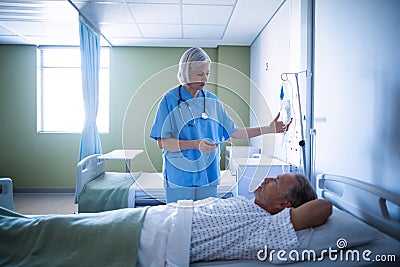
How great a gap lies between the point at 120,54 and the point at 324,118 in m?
3.44

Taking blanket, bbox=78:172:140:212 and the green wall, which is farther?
the green wall

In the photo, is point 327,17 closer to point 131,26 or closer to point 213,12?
point 213,12

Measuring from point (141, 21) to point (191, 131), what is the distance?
241cm

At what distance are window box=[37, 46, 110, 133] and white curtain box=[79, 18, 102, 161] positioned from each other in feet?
4.03

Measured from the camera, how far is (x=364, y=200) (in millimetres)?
1454

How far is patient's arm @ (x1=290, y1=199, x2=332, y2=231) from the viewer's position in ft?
3.94

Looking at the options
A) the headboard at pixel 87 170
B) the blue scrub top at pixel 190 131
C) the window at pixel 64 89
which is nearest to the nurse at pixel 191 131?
the blue scrub top at pixel 190 131

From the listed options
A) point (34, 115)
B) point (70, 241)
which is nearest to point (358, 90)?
point (70, 241)

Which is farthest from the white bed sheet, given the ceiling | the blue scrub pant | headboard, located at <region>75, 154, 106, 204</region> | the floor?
the floor

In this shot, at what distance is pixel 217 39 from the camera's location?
429 centimetres

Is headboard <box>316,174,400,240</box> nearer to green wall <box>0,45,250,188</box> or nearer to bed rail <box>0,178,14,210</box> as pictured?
bed rail <box>0,178,14,210</box>

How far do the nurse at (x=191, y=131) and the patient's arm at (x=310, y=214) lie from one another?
507mm

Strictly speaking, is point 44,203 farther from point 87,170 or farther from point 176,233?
point 176,233

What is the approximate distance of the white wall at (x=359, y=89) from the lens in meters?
1.29
